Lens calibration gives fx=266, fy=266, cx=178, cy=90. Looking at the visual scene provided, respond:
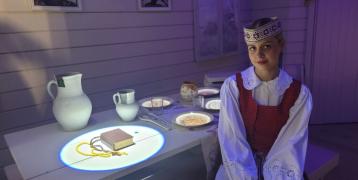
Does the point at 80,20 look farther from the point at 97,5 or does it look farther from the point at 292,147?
the point at 292,147

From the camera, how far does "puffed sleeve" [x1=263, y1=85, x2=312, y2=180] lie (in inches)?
42.2

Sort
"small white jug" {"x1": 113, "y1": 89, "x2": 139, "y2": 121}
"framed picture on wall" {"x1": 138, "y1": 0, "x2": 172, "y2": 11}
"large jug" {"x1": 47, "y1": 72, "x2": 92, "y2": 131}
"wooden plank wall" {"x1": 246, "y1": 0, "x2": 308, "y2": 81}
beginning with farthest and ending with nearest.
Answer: "wooden plank wall" {"x1": 246, "y1": 0, "x2": 308, "y2": 81} < "framed picture on wall" {"x1": 138, "y1": 0, "x2": 172, "y2": 11} < "small white jug" {"x1": 113, "y1": 89, "x2": 139, "y2": 121} < "large jug" {"x1": 47, "y1": 72, "x2": 92, "y2": 131}

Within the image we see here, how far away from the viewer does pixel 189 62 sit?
272 cm

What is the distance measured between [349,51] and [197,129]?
239 cm

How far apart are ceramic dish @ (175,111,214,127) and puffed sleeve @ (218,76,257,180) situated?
179 mm

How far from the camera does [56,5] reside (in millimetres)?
1771

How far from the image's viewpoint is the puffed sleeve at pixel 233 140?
112cm

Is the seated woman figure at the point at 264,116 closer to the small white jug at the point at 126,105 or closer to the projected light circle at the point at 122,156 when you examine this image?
the projected light circle at the point at 122,156

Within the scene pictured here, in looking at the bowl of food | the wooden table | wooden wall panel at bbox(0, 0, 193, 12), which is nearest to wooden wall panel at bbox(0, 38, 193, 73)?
wooden wall panel at bbox(0, 0, 193, 12)

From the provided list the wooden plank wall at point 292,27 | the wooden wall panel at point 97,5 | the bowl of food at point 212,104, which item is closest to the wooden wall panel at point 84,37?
the wooden wall panel at point 97,5

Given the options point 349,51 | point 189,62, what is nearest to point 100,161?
point 189,62

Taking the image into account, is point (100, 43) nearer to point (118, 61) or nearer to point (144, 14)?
point (118, 61)

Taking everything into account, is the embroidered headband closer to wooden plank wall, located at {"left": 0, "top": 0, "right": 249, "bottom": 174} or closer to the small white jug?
the small white jug

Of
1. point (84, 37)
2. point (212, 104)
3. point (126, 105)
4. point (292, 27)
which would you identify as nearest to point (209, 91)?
point (212, 104)
